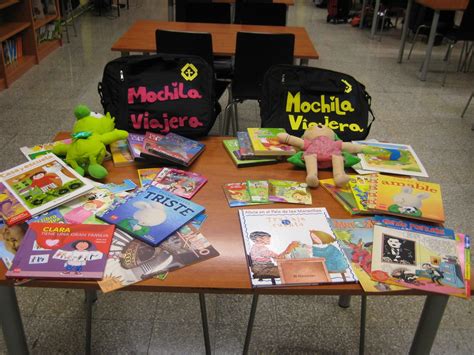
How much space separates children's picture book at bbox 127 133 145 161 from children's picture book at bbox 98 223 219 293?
397 mm

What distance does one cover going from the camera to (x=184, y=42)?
276 cm

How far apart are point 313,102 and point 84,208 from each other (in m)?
0.99

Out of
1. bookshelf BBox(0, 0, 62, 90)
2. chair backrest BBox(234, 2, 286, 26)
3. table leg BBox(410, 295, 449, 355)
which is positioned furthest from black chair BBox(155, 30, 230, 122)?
bookshelf BBox(0, 0, 62, 90)

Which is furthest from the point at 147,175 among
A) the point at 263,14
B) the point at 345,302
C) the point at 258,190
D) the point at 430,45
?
the point at 430,45

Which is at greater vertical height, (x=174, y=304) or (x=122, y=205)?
(x=122, y=205)

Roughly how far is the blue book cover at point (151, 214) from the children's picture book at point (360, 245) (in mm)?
394

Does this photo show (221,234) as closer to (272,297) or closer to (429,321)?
(429,321)

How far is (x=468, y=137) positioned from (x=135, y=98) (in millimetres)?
2935

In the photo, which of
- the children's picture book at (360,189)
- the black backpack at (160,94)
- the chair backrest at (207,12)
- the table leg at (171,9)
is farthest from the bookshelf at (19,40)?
the children's picture book at (360,189)

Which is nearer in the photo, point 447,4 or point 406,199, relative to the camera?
point 406,199

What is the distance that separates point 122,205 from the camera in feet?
3.97

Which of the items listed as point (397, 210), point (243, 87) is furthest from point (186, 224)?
point (243, 87)

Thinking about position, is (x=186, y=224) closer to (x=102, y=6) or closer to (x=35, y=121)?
(x=35, y=121)

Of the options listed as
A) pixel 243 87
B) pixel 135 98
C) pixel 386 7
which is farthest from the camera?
pixel 386 7
